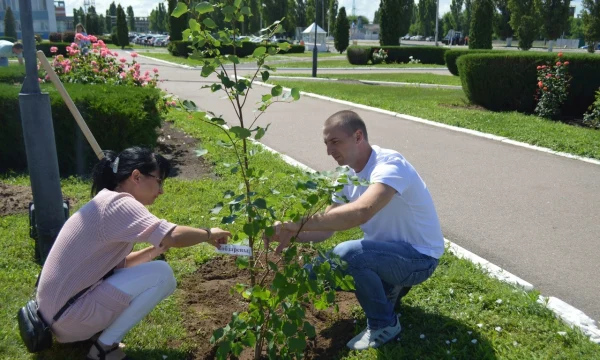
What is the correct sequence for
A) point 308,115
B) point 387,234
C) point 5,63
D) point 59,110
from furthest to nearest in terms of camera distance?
point 5,63 < point 308,115 < point 59,110 < point 387,234

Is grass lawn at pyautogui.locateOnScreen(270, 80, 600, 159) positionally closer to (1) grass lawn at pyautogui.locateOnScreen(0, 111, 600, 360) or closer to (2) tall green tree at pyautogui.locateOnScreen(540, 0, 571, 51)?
(1) grass lawn at pyautogui.locateOnScreen(0, 111, 600, 360)

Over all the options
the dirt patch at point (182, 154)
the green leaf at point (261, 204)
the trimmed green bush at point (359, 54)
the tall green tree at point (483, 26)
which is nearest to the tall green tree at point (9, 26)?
the trimmed green bush at point (359, 54)

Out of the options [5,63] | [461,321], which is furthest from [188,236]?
[5,63]

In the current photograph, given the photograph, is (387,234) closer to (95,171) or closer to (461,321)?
(461,321)

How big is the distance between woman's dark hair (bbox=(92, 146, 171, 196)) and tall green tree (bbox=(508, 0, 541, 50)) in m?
39.2

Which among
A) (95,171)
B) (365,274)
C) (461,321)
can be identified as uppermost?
(95,171)

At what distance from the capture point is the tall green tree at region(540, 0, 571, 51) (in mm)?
36156

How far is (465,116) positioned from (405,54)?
838 inches

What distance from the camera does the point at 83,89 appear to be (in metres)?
7.90

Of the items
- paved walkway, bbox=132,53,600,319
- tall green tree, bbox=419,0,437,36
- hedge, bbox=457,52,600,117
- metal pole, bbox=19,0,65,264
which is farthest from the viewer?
tall green tree, bbox=419,0,437,36

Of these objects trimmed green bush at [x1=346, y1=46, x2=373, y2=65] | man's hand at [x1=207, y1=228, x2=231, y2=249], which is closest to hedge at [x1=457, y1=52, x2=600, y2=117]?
man's hand at [x1=207, y1=228, x2=231, y2=249]

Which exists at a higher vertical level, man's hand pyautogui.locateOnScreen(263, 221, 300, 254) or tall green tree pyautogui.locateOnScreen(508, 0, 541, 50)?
tall green tree pyautogui.locateOnScreen(508, 0, 541, 50)

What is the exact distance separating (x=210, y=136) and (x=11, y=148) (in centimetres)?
294

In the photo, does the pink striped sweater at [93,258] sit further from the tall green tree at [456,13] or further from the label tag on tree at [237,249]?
the tall green tree at [456,13]
